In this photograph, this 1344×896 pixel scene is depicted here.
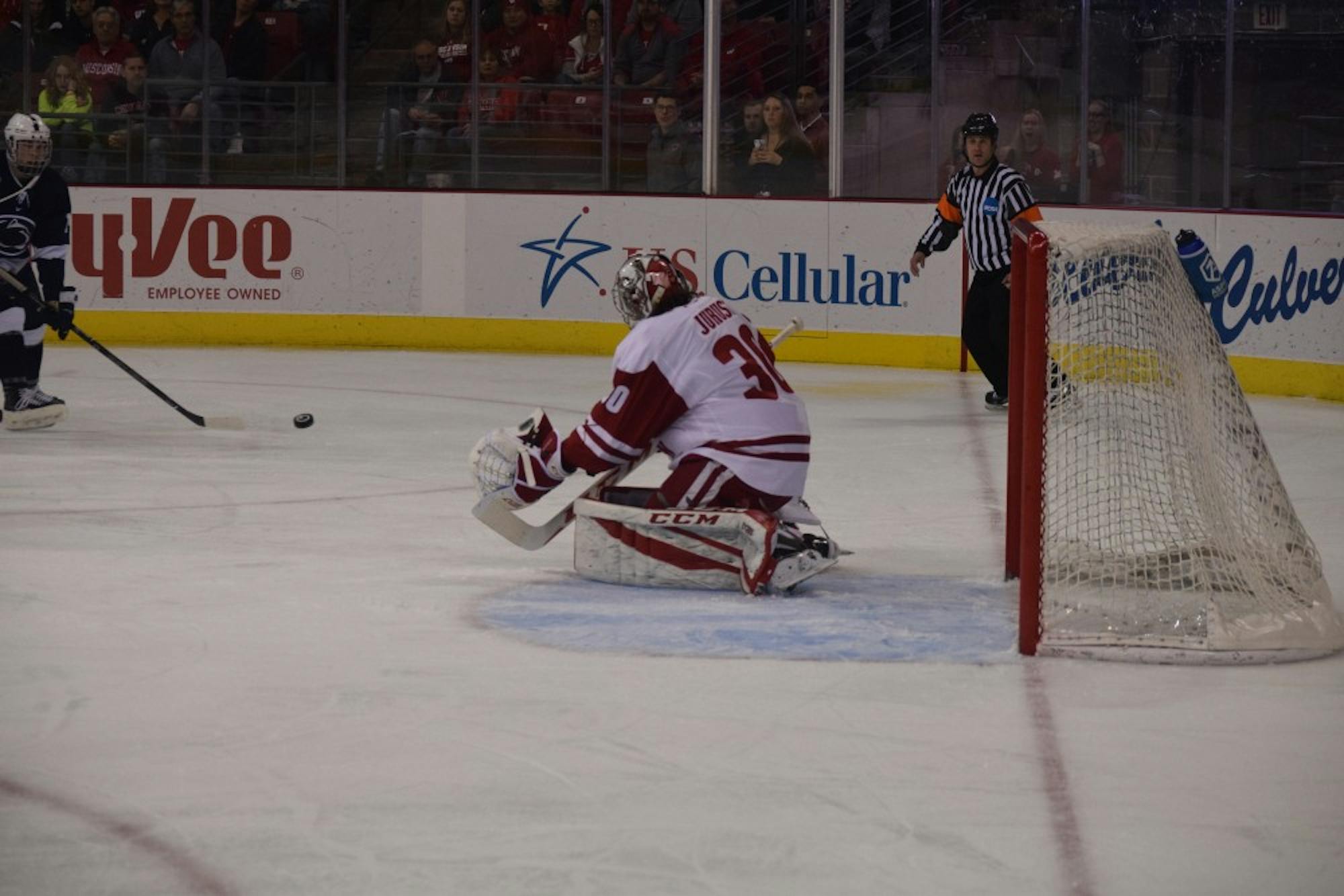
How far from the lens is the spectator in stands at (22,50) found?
11.3m

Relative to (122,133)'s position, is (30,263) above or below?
below

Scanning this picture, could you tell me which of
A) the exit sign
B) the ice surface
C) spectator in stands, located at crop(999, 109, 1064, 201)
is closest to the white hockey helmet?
the ice surface

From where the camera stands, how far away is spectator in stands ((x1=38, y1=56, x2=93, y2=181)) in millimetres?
11047

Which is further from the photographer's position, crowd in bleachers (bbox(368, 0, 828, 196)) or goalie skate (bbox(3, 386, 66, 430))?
crowd in bleachers (bbox(368, 0, 828, 196))

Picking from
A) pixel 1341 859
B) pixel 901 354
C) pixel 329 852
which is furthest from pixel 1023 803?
pixel 901 354

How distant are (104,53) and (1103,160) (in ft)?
18.0

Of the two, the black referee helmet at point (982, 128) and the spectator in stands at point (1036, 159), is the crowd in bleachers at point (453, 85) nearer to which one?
the spectator in stands at point (1036, 159)

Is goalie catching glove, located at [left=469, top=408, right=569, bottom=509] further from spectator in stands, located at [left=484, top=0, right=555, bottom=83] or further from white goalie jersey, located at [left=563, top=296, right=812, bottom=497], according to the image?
spectator in stands, located at [left=484, top=0, right=555, bottom=83]

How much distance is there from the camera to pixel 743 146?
34.9 feet

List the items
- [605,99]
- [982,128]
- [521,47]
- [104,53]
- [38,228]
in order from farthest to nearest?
[104,53], [521,47], [605,99], [982,128], [38,228]

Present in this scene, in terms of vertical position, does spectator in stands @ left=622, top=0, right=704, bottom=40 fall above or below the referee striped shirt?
above

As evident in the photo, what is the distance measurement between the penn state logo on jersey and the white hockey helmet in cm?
16

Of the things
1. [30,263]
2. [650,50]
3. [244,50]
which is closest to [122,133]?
[244,50]

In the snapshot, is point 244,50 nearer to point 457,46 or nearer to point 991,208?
point 457,46
